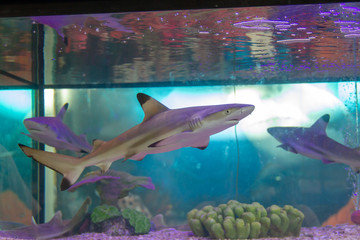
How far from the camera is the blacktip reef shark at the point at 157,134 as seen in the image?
8.04ft

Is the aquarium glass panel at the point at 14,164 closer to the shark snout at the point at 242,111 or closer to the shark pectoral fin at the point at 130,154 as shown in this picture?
the shark pectoral fin at the point at 130,154

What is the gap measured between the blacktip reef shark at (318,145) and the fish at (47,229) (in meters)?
4.32

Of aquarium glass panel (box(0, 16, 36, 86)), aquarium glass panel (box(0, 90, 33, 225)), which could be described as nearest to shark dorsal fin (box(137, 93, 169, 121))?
aquarium glass panel (box(0, 16, 36, 86))

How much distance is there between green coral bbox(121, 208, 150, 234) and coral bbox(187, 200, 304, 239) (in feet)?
2.96

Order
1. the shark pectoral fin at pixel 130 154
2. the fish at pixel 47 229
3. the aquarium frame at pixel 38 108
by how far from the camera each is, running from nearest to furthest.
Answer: the shark pectoral fin at pixel 130 154 → the fish at pixel 47 229 → the aquarium frame at pixel 38 108

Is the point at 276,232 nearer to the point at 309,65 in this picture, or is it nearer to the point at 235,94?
the point at 235,94

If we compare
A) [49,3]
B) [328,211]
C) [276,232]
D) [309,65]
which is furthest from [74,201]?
[309,65]

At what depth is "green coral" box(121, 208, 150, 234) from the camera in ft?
16.6

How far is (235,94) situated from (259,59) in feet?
3.70

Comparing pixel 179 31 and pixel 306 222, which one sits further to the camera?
pixel 306 222

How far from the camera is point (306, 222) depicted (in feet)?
20.1

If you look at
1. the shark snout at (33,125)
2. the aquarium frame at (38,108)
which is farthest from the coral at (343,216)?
the aquarium frame at (38,108)

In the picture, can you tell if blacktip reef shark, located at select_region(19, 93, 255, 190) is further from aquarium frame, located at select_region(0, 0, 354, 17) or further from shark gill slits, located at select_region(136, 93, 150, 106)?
aquarium frame, located at select_region(0, 0, 354, 17)

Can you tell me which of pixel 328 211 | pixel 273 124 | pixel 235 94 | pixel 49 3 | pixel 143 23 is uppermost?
pixel 143 23
